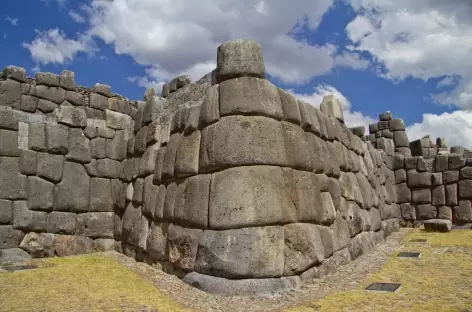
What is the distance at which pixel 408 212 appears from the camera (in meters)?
11.5

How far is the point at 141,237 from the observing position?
6.27 meters

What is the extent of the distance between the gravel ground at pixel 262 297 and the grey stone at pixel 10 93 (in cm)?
364

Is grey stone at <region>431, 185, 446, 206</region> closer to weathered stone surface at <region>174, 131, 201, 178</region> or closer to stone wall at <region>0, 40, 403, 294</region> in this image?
stone wall at <region>0, 40, 403, 294</region>

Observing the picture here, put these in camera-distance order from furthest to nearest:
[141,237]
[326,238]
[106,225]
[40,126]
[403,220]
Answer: [403,220], [106,225], [40,126], [141,237], [326,238]

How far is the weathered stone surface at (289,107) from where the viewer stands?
16.8ft

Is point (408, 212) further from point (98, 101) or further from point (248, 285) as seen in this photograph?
point (98, 101)

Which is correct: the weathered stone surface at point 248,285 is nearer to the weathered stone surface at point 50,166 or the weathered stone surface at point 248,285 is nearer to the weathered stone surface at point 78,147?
the weathered stone surface at point 50,166

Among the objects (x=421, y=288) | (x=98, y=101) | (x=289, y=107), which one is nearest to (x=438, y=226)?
(x=421, y=288)

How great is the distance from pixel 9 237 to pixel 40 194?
0.87 metres

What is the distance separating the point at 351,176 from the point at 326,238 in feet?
7.72

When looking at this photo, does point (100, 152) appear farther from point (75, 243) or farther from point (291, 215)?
point (291, 215)

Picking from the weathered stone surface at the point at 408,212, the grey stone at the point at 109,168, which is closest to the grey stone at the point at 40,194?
the grey stone at the point at 109,168

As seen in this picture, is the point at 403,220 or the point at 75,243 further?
the point at 403,220

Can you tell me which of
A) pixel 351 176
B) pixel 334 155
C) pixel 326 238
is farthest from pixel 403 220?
pixel 326 238
